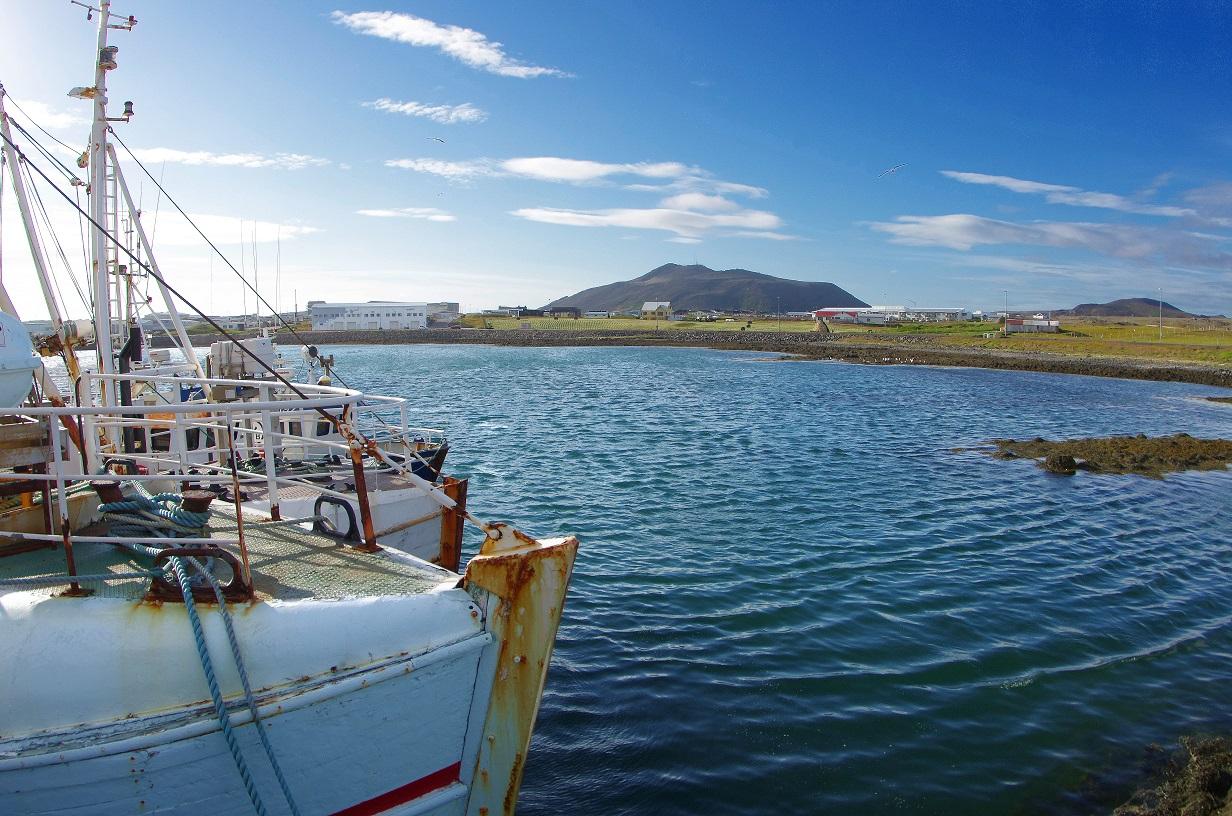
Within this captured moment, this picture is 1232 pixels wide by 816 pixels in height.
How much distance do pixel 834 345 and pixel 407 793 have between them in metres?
103

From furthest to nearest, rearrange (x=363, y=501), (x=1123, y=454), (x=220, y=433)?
(x=1123, y=454), (x=220, y=433), (x=363, y=501)

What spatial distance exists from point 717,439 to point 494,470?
9937mm

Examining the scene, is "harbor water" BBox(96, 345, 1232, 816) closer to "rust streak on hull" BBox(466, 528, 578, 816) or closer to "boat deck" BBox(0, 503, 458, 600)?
"rust streak on hull" BBox(466, 528, 578, 816)

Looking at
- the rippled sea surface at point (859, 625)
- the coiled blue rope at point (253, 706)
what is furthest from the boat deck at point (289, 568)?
the rippled sea surface at point (859, 625)

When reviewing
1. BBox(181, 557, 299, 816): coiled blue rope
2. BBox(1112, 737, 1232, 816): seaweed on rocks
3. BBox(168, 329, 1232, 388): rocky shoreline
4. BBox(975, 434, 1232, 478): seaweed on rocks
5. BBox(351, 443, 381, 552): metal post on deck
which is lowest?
BBox(1112, 737, 1232, 816): seaweed on rocks

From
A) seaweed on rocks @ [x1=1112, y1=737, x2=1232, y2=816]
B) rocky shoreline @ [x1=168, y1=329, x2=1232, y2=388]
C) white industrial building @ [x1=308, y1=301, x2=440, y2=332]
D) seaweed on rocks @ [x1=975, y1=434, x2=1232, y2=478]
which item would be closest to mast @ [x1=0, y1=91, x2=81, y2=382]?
seaweed on rocks @ [x1=1112, y1=737, x2=1232, y2=816]

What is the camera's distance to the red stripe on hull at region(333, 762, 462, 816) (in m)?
5.11

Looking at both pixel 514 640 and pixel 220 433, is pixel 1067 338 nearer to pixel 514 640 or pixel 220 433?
pixel 220 433

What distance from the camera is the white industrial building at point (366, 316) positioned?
152750mm

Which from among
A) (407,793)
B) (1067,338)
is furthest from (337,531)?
(1067,338)

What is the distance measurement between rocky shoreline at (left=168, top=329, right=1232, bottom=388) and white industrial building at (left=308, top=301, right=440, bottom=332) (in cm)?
607

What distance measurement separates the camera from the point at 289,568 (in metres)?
6.23

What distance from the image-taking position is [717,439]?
29266 mm

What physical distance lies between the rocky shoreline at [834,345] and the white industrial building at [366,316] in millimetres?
6074
